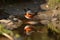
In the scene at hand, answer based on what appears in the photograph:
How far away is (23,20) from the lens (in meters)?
8.59

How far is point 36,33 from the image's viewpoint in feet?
24.9

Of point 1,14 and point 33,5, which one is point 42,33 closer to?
point 1,14

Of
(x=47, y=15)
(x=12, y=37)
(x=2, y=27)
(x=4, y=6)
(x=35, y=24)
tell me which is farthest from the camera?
(x=4, y=6)

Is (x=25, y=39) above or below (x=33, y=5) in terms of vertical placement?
below

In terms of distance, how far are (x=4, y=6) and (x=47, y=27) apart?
296cm

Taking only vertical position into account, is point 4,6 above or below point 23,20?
above

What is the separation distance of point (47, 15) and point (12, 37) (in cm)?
233

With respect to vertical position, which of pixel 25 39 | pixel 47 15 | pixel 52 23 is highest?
pixel 47 15

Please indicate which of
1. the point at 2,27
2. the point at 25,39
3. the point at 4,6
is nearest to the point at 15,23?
the point at 2,27

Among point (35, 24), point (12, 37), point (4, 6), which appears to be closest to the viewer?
point (12, 37)

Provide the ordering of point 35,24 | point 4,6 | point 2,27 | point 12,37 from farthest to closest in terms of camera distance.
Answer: point 4,6
point 35,24
point 2,27
point 12,37

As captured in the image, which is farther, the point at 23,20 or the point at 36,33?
the point at 23,20

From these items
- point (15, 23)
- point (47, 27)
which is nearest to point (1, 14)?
point (15, 23)

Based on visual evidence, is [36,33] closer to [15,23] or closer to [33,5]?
[15,23]
